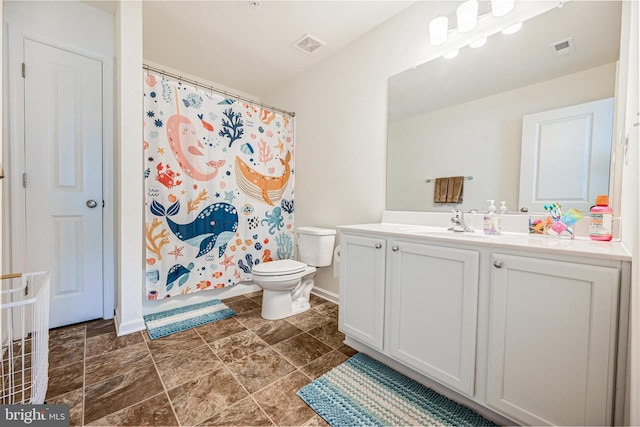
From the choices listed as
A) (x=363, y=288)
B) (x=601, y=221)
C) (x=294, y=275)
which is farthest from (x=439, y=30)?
(x=294, y=275)

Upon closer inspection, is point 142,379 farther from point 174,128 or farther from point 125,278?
point 174,128

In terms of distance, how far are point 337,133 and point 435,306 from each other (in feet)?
5.60

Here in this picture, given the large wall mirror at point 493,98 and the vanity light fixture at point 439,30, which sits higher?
the vanity light fixture at point 439,30

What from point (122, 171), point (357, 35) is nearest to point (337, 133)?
point (357, 35)

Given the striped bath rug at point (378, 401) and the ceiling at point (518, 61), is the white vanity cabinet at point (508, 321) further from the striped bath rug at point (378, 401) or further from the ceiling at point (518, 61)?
the ceiling at point (518, 61)

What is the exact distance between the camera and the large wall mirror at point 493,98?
1212 millimetres

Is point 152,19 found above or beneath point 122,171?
above

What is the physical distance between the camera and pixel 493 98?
150cm

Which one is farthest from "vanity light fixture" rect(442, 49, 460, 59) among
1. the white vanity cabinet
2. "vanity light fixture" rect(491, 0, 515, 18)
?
the white vanity cabinet

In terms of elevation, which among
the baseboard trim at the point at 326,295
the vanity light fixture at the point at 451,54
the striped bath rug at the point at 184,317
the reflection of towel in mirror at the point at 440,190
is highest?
the vanity light fixture at the point at 451,54

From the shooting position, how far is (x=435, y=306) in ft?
3.92

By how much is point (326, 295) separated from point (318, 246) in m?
0.54

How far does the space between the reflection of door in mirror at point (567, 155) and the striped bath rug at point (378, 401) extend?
43.2 inches

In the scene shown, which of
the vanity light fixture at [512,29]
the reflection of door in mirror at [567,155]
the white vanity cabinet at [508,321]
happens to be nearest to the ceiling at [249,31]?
the vanity light fixture at [512,29]
